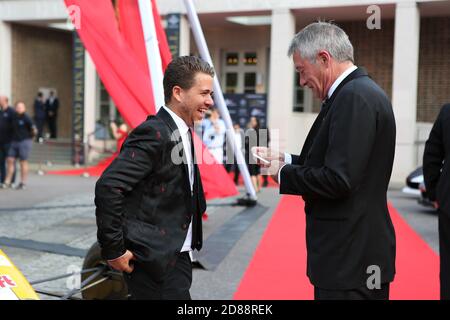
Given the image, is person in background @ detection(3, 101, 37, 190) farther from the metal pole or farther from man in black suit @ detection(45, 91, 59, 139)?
man in black suit @ detection(45, 91, 59, 139)

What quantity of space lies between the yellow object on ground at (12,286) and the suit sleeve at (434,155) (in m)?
2.44

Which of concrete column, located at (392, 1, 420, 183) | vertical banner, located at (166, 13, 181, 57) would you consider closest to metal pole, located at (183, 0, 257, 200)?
concrete column, located at (392, 1, 420, 183)

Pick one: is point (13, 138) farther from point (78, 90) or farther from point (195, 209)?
point (195, 209)

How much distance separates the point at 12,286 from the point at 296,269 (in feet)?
14.0

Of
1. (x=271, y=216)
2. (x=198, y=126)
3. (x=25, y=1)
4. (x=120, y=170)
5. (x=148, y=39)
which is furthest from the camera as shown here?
(x=25, y=1)

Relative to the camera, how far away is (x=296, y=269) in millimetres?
6598

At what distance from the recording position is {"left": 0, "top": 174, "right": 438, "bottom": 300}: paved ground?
20.3ft

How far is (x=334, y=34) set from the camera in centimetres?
255

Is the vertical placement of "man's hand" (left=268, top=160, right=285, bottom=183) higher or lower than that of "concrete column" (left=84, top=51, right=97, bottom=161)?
lower

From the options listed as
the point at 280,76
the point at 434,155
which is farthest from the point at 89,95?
the point at 434,155

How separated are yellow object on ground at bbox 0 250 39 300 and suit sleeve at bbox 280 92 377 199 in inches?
54.9
